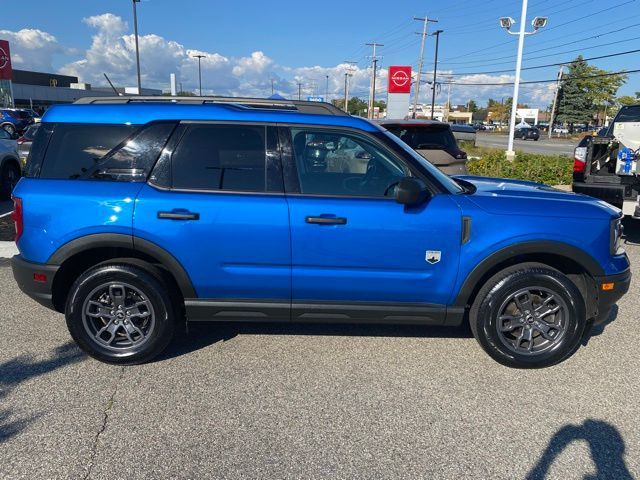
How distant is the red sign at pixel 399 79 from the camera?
21.5 metres

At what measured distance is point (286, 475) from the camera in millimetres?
2564

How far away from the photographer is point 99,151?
361cm

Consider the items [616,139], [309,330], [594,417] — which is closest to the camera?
[594,417]

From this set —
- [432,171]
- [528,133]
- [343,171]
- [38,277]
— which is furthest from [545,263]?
[528,133]

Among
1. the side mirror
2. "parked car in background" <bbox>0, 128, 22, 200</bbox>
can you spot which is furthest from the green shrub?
"parked car in background" <bbox>0, 128, 22, 200</bbox>

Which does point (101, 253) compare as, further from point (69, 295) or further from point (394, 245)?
point (394, 245)

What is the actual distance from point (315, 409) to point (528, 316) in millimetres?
1768

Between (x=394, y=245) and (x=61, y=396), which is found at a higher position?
(x=394, y=245)

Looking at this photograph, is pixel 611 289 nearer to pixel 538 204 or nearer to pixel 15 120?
pixel 538 204

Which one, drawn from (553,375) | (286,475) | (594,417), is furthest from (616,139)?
(286,475)

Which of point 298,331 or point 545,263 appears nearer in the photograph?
point 545,263

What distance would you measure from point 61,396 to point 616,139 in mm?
7721

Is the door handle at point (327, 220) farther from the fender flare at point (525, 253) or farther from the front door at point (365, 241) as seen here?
the fender flare at point (525, 253)

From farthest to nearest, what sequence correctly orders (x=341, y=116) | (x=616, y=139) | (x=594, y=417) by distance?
(x=616, y=139) < (x=341, y=116) < (x=594, y=417)
